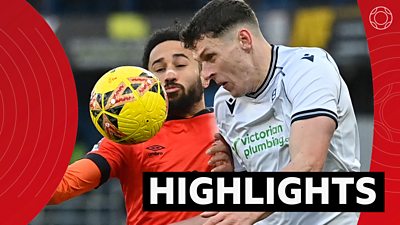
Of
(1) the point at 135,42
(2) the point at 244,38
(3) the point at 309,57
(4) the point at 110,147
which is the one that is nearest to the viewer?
(3) the point at 309,57

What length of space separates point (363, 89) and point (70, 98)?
721 cm

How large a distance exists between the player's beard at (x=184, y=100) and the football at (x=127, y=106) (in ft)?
1.17

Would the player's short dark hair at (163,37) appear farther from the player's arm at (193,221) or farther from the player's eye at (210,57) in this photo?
the player's arm at (193,221)

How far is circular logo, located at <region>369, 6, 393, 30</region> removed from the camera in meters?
6.12

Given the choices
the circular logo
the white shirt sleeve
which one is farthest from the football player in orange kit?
the circular logo

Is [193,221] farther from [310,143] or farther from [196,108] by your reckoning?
[310,143]

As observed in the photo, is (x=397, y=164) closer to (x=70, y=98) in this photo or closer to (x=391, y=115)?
(x=391, y=115)

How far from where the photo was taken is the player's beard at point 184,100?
202 inches

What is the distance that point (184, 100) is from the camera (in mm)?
5160

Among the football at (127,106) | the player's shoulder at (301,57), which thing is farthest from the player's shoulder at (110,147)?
the player's shoulder at (301,57)

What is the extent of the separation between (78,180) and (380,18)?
8.12 feet

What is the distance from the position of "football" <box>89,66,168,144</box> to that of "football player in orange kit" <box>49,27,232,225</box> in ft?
1.06

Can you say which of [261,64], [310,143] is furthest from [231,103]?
[310,143]

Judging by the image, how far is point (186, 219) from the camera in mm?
4992
